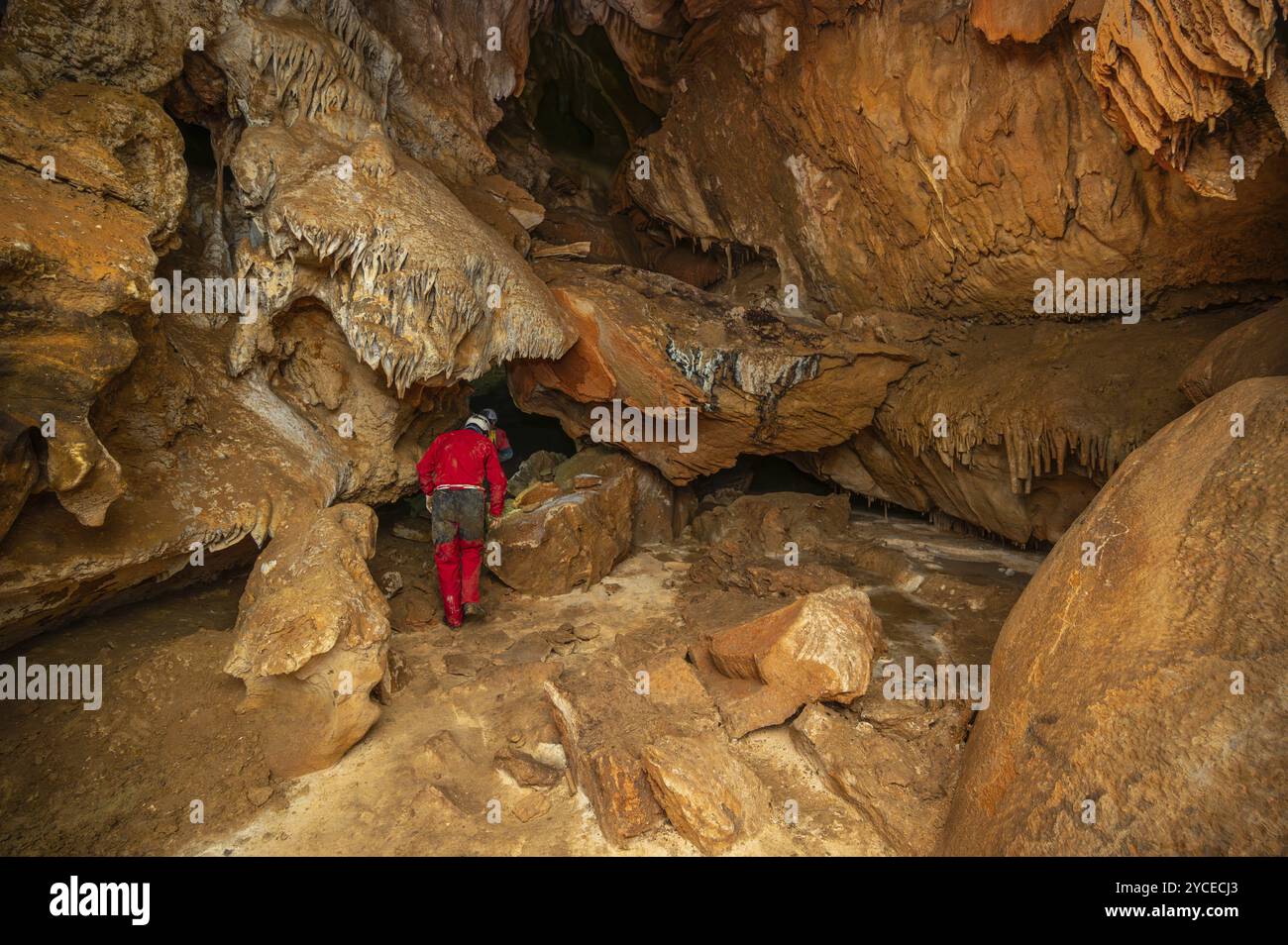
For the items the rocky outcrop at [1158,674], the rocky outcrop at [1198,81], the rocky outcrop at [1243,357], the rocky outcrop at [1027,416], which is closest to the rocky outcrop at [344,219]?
the rocky outcrop at [1198,81]

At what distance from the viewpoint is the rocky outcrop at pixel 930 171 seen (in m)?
5.09

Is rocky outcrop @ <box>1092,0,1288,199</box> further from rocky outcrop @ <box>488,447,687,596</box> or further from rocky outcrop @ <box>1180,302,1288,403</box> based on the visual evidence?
rocky outcrop @ <box>488,447,687,596</box>

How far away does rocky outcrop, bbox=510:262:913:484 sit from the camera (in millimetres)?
7000

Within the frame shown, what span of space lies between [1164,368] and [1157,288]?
79cm

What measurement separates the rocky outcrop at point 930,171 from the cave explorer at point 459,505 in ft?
16.4

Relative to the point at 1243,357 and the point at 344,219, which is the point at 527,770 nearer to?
the point at 344,219

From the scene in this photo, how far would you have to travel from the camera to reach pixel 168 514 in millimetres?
4160

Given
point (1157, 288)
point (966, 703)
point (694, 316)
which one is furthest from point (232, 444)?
point (1157, 288)

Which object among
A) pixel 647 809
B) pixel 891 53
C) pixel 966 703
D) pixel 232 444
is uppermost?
pixel 891 53

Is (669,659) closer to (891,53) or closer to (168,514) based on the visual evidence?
(168,514)

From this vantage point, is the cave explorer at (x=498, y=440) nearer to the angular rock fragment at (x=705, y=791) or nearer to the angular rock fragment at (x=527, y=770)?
the angular rock fragment at (x=527, y=770)

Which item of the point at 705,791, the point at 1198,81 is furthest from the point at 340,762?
the point at 1198,81

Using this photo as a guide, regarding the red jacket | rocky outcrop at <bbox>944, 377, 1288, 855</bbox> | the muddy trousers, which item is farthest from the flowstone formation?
the red jacket

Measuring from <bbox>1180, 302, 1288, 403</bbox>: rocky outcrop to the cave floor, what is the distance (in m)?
2.13
